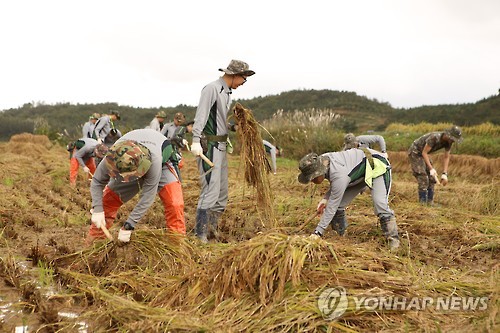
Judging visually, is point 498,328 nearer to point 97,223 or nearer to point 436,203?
point 97,223

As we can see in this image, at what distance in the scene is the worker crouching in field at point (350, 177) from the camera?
15.0ft

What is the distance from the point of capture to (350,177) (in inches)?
193

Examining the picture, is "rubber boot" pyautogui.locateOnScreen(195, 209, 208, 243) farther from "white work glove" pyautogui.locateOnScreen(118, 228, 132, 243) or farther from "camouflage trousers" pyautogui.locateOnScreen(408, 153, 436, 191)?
"camouflage trousers" pyautogui.locateOnScreen(408, 153, 436, 191)

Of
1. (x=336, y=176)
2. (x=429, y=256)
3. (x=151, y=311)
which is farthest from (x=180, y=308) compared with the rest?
(x=429, y=256)

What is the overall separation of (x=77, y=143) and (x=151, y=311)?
21.5 feet

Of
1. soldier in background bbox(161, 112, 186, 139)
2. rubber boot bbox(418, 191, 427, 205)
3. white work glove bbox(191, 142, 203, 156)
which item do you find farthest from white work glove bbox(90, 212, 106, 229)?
rubber boot bbox(418, 191, 427, 205)

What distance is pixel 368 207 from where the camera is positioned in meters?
7.28

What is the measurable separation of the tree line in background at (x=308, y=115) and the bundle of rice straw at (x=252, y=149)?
10.4m

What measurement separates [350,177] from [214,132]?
4.87 feet

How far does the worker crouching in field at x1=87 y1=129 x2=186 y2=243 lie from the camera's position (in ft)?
12.5

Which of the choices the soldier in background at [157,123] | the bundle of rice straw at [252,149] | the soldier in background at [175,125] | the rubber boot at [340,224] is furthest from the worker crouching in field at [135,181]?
the soldier in background at [157,123]

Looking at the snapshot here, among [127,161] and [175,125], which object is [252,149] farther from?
[175,125]

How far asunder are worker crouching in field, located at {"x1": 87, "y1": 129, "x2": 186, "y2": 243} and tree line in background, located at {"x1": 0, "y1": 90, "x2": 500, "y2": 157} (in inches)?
443

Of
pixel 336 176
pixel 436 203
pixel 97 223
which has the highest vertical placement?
pixel 336 176
